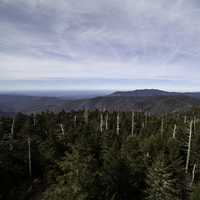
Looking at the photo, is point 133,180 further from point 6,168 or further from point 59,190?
point 6,168

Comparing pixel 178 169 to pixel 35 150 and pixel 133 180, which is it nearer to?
pixel 133 180

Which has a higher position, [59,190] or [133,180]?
[59,190]

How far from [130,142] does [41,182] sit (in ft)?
56.5

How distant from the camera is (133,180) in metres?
27.7

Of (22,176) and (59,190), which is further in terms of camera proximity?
(22,176)

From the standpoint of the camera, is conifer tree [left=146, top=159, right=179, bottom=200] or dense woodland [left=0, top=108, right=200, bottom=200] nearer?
dense woodland [left=0, top=108, right=200, bottom=200]

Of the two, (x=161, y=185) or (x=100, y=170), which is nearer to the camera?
(x=161, y=185)

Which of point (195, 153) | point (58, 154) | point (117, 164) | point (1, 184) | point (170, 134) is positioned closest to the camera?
point (117, 164)

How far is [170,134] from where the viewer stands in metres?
46.3

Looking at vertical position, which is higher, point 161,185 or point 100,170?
point 100,170

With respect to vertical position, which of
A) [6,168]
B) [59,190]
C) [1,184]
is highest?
[59,190]

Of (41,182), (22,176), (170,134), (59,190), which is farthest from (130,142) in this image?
(59,190)

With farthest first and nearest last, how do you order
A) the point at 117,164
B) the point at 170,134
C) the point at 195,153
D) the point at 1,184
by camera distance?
1. the point at 170,134
2. the point at 195,153
3. the point at 1,184
4. the point at 117,164

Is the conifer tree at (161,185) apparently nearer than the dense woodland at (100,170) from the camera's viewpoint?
No
